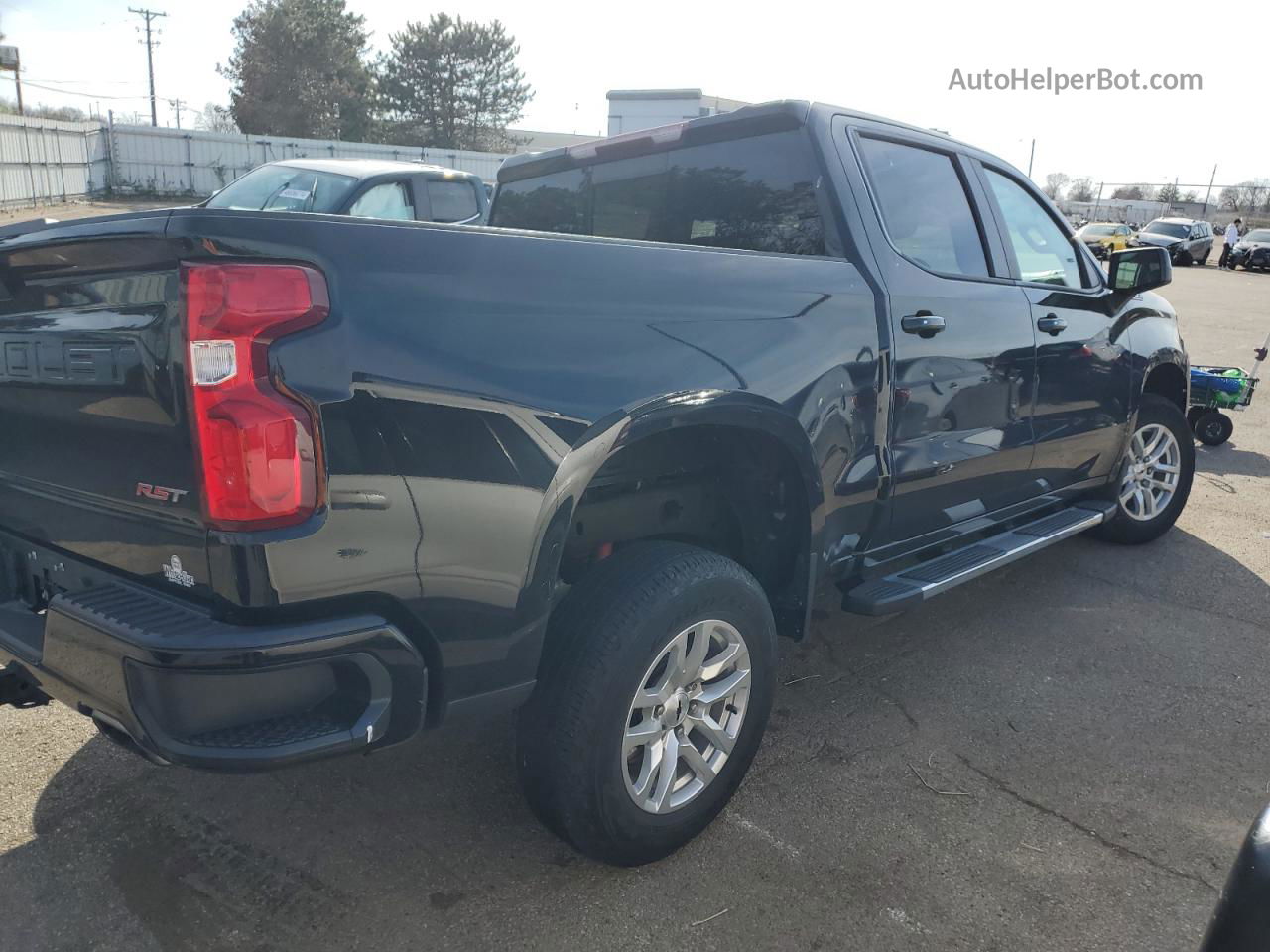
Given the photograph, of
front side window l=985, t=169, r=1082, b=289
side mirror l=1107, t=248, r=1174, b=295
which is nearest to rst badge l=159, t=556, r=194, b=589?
front side window l=985, t=169, r=1082, b=289

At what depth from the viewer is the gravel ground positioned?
227 cm

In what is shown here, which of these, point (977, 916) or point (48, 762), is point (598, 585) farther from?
point (48, 762)

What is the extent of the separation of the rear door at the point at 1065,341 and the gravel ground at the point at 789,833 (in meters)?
0.92

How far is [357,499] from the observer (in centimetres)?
179

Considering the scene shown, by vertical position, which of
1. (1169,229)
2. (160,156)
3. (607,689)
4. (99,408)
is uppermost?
(160,156)

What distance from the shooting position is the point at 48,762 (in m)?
2.88

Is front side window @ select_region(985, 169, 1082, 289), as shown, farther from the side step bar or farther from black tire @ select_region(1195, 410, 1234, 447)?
black tire @ select_region(1195, 410, 1234, 447)

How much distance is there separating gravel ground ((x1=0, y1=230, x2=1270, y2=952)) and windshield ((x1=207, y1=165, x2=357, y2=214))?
6.02 m

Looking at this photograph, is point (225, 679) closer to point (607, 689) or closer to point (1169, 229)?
point (607, 689)

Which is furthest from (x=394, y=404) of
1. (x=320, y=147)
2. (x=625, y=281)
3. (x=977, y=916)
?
(x=320, y=147)

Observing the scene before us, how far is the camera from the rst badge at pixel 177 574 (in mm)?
1839

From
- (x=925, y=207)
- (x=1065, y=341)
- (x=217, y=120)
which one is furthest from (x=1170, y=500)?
(x=217, y=120)

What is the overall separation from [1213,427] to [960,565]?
5.34 metres

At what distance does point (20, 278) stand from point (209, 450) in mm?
799
